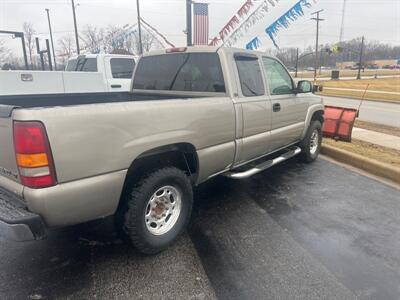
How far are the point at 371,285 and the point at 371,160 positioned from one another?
11.7 ft

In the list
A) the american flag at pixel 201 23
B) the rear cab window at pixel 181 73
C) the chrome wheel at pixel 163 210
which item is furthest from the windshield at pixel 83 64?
the chrome wheel at pixel 163 210

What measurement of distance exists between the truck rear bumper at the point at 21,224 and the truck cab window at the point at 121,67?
7.91 meters

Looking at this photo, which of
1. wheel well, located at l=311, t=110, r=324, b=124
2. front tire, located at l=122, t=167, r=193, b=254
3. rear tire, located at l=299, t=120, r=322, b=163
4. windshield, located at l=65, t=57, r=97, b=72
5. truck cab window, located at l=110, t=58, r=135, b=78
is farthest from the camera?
windshield, located at l=65, t=57, r=97, b=72

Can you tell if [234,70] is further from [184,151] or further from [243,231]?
[243,231]

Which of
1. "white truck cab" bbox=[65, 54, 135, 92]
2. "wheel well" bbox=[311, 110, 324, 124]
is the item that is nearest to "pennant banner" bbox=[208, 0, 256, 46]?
"white truck cab" bbox=[65, 54, 135, 92]

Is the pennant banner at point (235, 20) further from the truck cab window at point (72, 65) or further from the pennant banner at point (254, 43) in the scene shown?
the truck cab window at point (72, 65)

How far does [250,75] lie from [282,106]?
2.70ft

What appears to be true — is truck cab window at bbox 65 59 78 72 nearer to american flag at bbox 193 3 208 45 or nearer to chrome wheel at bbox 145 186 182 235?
american flag at bbox 193 3 208 45

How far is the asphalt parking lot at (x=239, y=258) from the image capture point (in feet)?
8.47

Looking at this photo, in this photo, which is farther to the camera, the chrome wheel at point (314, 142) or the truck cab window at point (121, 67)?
the truck cab window at point (121, 67)

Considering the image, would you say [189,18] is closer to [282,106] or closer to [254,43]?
[254,43]

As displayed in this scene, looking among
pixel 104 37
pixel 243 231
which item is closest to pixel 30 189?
pixel 243 231

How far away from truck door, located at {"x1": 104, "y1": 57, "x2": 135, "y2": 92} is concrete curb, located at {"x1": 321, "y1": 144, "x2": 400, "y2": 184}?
5879 millimetres

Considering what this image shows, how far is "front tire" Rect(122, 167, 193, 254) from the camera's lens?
112 inches
